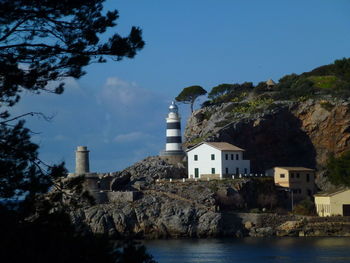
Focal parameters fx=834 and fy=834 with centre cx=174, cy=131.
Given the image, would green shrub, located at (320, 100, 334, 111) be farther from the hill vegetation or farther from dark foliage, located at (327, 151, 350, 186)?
dark foliage, located at (327, 151, 350, 186)

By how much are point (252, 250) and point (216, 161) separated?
15.2 metres

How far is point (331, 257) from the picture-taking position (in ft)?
138

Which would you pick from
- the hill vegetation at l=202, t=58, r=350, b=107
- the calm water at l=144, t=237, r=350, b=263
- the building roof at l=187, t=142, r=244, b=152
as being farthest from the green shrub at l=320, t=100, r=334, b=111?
the calm water at l=144, t=237, r=350, b=263

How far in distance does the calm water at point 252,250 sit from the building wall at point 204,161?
29.9 ft

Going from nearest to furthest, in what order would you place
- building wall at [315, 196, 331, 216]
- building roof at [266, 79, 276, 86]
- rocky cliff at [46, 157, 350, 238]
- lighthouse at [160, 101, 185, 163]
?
rocky cliff at [46, 157, 350, 238]
building wall at [315, 196, 331, 216]
lighthouse at [160, 101, 185, 163]
building roof at [266, 79, 276, 86]

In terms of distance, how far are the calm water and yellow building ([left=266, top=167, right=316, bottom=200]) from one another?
24.7 ft

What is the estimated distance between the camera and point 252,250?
46281 millimetres

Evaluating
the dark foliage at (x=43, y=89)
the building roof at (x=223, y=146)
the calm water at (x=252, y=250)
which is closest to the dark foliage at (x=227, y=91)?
the building roof at (x=223, y=146)

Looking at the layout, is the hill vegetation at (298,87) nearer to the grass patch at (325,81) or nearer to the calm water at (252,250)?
the grass patch at (325,81)

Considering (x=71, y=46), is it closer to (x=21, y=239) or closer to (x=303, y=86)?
(x=21, y=239)

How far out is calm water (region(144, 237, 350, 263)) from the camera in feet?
139

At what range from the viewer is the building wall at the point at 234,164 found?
6089 centimetres

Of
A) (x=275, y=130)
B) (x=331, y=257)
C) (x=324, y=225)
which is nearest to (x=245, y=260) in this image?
(x=331, y=257)

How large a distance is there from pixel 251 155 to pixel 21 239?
165 ft
